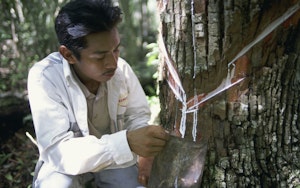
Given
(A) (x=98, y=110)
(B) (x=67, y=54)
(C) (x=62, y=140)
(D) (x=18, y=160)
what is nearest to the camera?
(C) (x=62, y=140)

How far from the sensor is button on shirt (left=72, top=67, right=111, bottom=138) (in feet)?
7.46

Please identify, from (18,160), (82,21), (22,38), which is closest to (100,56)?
(82,21)

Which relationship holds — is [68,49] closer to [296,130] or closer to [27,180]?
[296,130]

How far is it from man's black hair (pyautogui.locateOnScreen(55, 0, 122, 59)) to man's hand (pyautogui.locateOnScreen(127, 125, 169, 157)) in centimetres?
57

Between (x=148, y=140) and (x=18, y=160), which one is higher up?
(x=148, y=140)

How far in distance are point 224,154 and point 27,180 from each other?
5.98 ft

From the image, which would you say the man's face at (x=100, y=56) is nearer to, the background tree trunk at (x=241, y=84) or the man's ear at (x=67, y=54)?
the man's ear at (x=67, y=54)

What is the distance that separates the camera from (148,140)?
1.73 meters

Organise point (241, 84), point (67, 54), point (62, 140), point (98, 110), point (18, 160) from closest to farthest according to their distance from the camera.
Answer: point (241, 84), point (62, 140), point (67, 54), point (98, 110), point (18, 160)

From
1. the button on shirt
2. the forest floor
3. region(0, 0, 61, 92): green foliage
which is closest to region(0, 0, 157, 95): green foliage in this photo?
region(0, 0, 61, 92): green foliage

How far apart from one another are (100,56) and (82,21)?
20 cm

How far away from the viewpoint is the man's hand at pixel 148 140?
5.67ft

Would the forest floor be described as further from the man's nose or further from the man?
the man's nose

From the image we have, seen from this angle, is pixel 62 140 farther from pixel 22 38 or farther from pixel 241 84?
pixel 22 38
